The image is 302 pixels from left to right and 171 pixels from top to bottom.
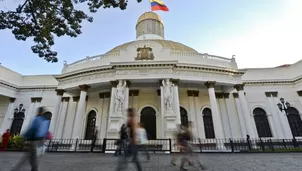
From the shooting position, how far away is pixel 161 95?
45.9 ft

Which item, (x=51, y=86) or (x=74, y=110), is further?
(x=51, y=86)

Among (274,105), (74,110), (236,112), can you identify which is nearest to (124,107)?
(74,110)

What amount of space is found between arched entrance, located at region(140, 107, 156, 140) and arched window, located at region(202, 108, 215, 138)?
550cm

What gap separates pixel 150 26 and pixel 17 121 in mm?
22962

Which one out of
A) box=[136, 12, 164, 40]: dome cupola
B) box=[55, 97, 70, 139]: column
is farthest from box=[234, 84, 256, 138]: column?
box=[55, 97, 70, 139]: column

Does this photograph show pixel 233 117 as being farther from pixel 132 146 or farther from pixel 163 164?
pixel 132 146

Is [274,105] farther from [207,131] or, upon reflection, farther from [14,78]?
[14,78]

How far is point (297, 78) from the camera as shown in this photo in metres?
18.3

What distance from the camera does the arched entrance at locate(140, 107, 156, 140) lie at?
15.7 metres

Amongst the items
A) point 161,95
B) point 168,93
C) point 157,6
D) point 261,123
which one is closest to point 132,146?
point 168,93

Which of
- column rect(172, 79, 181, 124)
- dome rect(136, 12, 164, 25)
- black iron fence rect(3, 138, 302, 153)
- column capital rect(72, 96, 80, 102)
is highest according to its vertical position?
dome rect(136, 12, 164, 25)

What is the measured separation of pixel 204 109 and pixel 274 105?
8.37m

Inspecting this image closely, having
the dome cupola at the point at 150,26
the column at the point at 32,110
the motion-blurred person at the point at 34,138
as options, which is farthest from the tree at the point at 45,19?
the dome cupola at the point at 150,26

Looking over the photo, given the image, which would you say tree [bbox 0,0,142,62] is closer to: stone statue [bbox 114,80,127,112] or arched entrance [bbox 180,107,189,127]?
stone statue [bbox 114,80,127,112]
